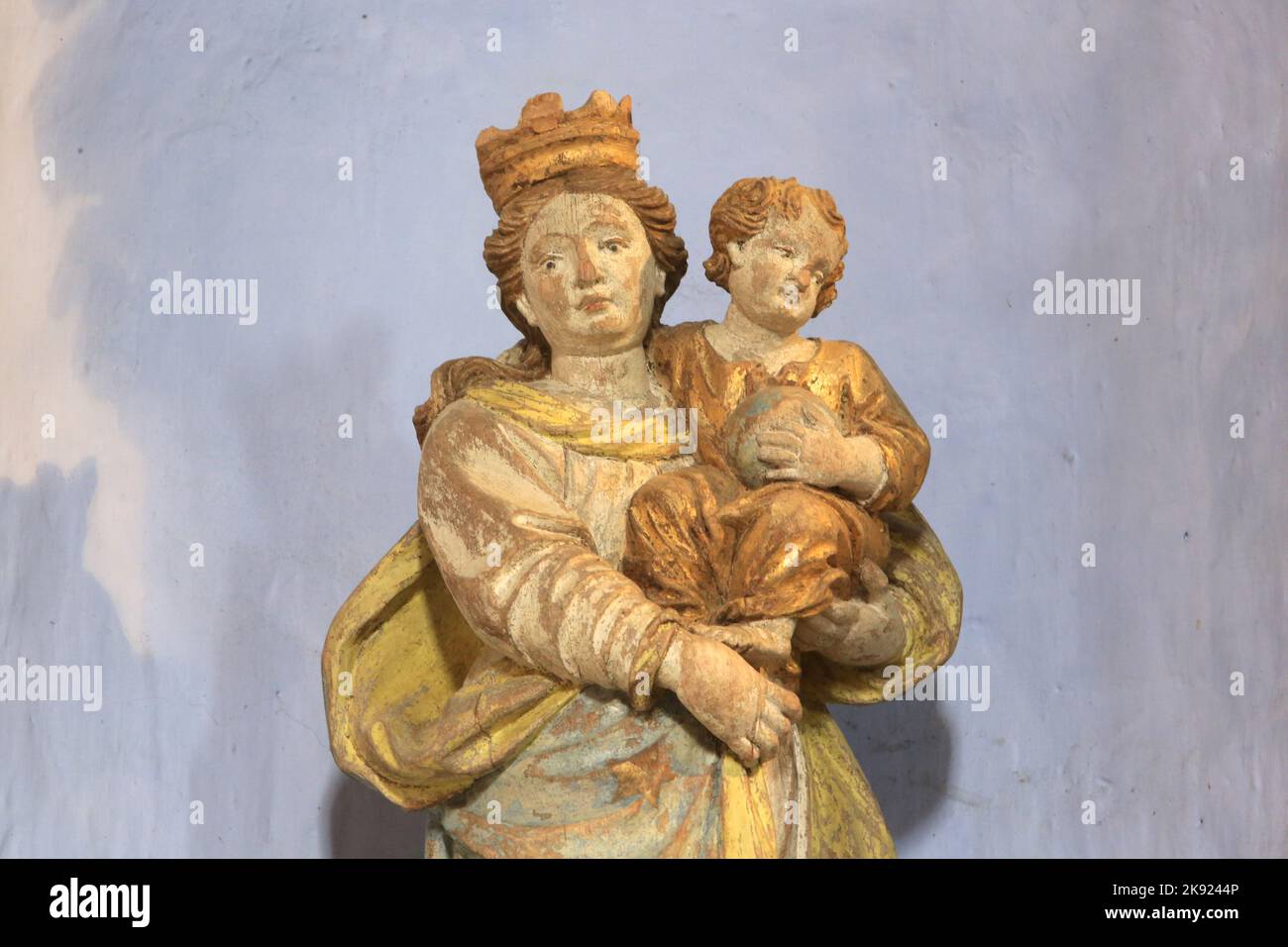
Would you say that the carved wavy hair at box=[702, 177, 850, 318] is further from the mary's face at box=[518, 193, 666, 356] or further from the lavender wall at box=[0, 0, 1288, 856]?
the lavender wall at box=[0, 0, 1288, 856]

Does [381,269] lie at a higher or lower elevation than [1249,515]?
higher

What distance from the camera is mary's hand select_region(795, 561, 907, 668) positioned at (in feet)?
12.1

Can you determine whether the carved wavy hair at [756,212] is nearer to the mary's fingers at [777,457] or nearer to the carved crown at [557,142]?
the carved crown at [557,142]

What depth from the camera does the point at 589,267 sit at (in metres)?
3.77

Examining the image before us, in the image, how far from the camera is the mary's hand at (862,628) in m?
3.68

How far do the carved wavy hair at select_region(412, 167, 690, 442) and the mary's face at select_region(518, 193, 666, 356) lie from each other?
0.6 inches

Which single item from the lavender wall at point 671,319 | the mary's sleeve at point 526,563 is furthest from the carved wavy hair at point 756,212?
the lavender wall at point 671,319

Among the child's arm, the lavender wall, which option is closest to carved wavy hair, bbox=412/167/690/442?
the child's arm

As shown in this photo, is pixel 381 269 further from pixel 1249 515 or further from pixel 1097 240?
pixel 1249 515

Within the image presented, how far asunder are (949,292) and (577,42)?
0.86 meters

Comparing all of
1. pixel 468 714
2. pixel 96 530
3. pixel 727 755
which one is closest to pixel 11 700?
pixel 96 530

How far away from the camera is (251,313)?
191 inches

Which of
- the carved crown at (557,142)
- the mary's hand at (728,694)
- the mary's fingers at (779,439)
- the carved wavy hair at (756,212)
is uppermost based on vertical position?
the carved crown at (557,142)

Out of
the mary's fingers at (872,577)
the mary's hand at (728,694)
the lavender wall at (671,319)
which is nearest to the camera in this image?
the mary's hand at (728,694)
